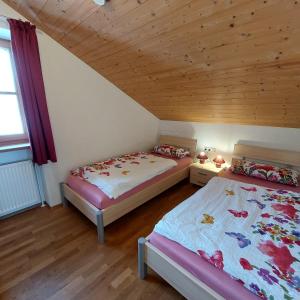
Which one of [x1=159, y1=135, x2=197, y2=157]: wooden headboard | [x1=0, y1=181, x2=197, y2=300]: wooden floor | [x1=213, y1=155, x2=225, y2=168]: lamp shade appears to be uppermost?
[x1=159, y1=135, x2=197, y2=157]: wooden headboard

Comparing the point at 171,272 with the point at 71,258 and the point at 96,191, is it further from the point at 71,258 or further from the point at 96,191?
the point at 96,191

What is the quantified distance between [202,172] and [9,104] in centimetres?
283

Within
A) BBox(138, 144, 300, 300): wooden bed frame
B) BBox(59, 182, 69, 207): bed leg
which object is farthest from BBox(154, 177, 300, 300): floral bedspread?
BBox(59, 182, 69, 207): bed leg

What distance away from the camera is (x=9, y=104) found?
2291mm

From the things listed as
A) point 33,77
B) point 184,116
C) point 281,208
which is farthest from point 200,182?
point 33,77

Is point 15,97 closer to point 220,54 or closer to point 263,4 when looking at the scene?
point 220,54

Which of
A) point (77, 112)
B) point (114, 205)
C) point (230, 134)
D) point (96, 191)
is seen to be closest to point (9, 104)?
point (77, 112)

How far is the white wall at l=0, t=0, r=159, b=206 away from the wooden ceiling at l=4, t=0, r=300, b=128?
0.58ft

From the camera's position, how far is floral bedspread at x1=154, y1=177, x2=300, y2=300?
1.04m

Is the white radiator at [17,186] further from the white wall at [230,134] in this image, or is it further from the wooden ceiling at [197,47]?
the white wall at [230,134]

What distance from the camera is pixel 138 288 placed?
1492 mm

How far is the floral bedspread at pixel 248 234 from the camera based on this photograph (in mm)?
1038

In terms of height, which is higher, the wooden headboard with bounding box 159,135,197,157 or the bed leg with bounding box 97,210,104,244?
the wooden headboard with bounding box 159,135,197,157

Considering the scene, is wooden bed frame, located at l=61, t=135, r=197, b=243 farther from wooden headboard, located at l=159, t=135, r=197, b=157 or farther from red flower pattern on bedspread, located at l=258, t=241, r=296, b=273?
red flower pattern on bedspread, located at l=258, t=241, r=296, b=273
